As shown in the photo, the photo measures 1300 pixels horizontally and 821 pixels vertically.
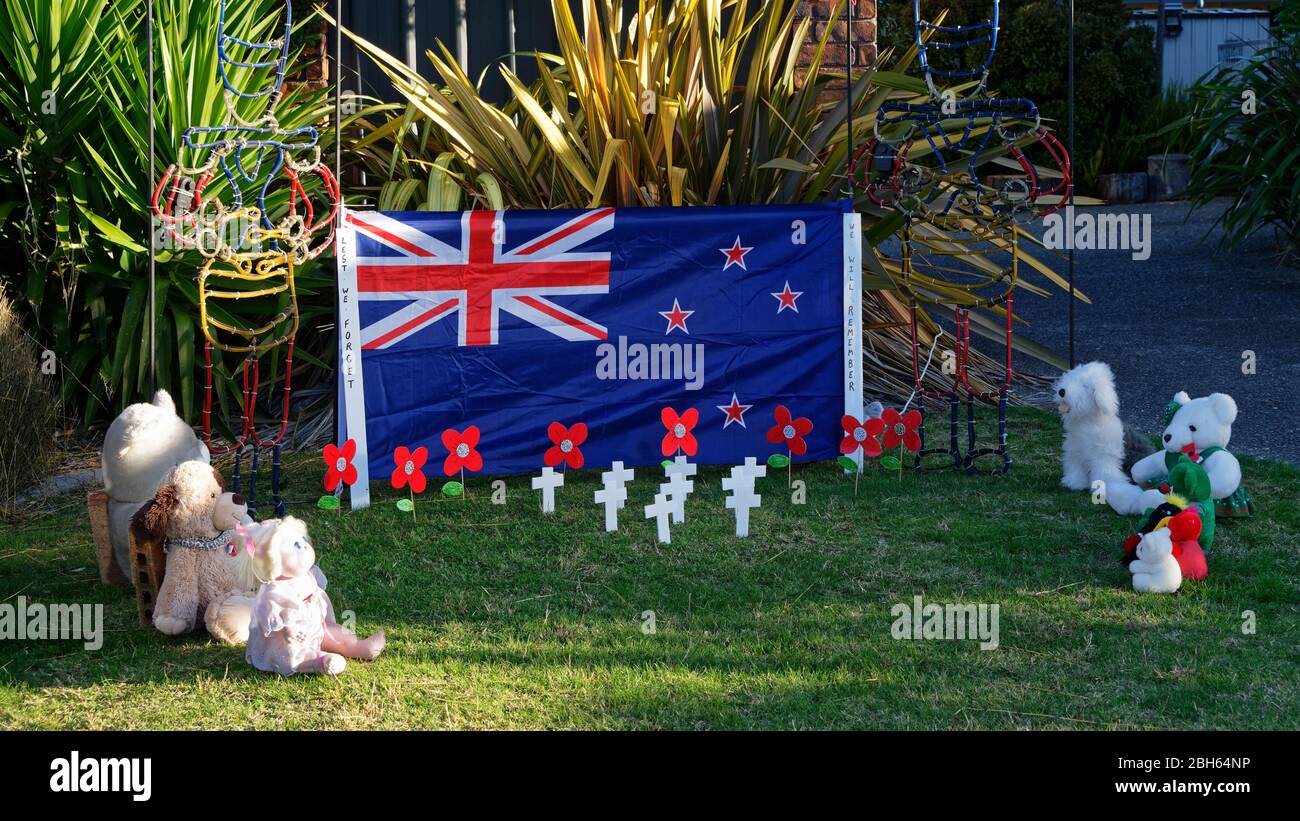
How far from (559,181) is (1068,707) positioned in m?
4.06

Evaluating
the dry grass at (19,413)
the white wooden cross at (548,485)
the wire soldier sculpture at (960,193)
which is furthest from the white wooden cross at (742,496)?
the dry grass at (19,413)

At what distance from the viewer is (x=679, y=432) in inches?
208

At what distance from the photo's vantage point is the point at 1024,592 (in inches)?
167

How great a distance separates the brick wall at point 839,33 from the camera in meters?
7.57

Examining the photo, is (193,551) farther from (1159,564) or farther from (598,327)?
(1159,564)

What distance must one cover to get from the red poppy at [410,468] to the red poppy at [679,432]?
903 mm

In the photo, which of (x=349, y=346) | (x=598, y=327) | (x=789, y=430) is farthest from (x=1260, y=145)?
(x=349, y=346)

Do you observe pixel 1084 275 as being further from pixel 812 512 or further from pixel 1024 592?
pixel 1024 592

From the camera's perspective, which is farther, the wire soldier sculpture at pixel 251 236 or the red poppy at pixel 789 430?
the red poppy at pixel 789 430

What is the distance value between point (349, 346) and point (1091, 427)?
2822mm

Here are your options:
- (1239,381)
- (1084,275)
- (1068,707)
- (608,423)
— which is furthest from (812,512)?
(1084,275)

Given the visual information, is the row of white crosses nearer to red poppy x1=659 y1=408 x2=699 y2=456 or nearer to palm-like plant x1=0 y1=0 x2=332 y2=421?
red poppy x1=659 y1=408 x2=699 y2=456

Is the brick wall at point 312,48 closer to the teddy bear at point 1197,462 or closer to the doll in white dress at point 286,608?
the doll in white dress at point 286,608

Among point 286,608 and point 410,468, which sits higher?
point 410,468
